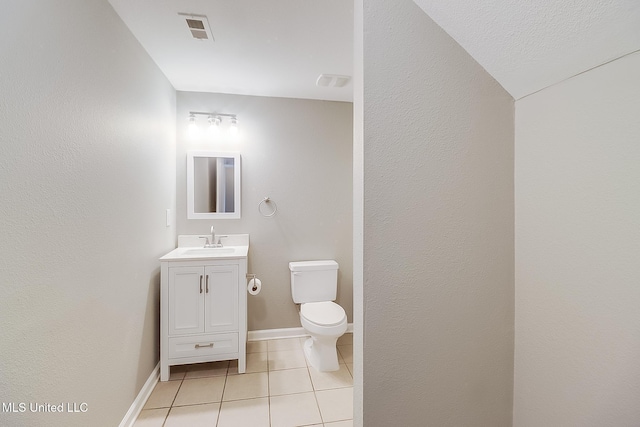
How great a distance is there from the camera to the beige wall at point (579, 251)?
764 millimetres

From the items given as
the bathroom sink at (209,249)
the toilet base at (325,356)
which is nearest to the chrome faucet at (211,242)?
the bathroom sink at (209,249)

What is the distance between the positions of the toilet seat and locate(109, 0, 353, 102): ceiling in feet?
6.34

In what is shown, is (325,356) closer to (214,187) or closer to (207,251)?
(207,251)

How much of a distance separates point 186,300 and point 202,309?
14 cm

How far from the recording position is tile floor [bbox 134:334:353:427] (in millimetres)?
1602

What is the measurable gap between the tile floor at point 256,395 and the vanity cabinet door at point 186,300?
15.4 inches

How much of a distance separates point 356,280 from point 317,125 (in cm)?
202

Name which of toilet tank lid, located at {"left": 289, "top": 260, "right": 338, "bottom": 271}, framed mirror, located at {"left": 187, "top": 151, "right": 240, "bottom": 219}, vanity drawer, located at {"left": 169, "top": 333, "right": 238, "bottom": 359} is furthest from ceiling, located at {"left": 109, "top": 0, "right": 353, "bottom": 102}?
vanity drawer, located at {"left": 169, "top": 333, "right": 238, "bottom": 359}

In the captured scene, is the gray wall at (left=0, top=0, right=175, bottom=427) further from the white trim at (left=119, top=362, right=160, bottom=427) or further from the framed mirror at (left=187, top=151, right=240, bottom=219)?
the framed mirror at (left=187, top=151, right=240, bottom=219)

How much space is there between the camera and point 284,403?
174 centimetres

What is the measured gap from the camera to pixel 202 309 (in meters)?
2.00

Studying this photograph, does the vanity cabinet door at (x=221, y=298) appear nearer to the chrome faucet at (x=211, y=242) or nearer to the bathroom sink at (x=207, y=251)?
the bathroom sink at (x=207, y=251)

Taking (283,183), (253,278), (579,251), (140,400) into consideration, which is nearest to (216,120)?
(283,183)

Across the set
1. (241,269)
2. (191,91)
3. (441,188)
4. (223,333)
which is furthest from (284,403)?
(191,91)
